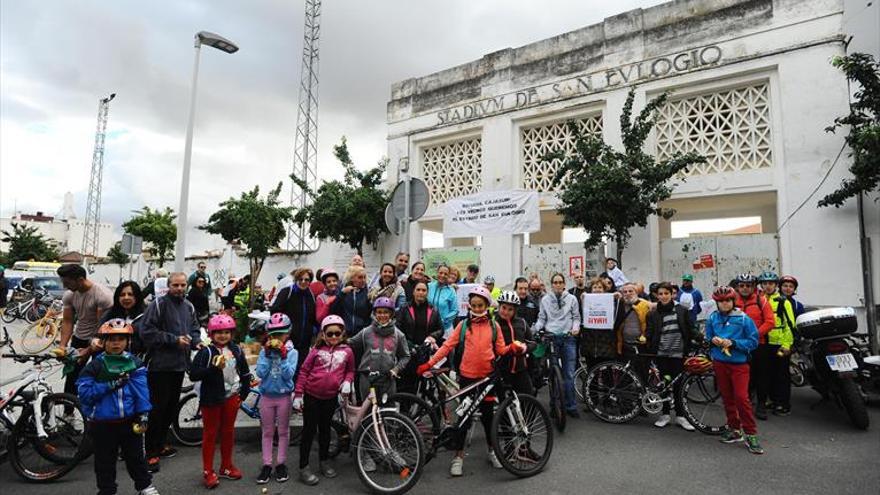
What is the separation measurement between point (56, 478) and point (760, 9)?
14878 mm

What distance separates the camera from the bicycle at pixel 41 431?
4.31 m

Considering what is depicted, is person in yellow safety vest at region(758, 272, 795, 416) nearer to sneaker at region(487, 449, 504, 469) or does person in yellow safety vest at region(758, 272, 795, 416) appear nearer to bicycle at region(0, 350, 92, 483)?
sneaker at region(487, 449, 504, 469)

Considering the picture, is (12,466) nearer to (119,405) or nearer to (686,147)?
(119,405)

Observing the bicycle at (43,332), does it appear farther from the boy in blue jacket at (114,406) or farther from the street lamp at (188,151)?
the boy in blue jacket at (114,406)

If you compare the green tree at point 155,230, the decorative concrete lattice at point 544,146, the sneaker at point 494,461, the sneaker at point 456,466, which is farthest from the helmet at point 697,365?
the green tree at point 155,230

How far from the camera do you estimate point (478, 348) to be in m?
4.75

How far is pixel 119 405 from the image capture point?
12.0 feet

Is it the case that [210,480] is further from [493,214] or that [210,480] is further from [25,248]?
[25,248]

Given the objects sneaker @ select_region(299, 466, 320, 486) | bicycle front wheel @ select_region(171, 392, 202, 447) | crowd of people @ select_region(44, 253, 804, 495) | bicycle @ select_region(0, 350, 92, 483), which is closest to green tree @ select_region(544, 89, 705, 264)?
crowd of people @ select_region(44, 253, 804, 495)

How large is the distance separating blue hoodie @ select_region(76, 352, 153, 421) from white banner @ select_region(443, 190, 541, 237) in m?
8.55

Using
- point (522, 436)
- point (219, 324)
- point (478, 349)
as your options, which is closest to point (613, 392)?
point (522, 436)

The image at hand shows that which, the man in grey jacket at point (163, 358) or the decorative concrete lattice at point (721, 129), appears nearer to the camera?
the man in grey jacket at point (163, 358)

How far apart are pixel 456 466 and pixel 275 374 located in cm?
189

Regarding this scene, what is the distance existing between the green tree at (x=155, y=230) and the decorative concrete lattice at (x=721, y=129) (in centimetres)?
2321
